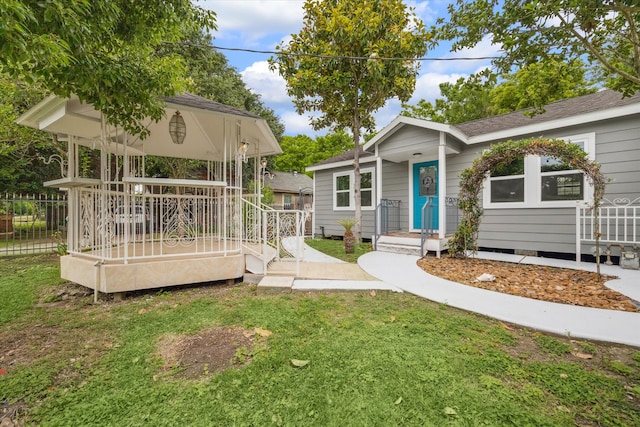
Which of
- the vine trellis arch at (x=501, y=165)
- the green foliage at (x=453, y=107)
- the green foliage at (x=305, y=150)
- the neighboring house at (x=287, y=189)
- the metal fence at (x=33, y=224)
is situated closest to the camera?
the vine trellis arch at (x=501, y=165)

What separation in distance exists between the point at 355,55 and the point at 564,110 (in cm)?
544

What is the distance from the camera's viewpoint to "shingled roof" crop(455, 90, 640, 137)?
5826mm

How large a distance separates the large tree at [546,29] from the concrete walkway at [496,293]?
99.1 inches

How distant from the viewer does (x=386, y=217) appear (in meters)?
8.55

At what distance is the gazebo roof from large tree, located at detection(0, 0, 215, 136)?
1.76 ft

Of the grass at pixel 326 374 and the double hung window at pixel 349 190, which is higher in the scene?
the double hung window at pixel 349 190

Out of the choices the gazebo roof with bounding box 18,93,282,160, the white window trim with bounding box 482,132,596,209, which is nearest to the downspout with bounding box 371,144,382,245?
the white window trim with bounding box 482,132,596,209

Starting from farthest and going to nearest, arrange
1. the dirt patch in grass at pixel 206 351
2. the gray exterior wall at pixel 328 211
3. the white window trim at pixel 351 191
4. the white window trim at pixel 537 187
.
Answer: the gray exterior wall at pixel 328 211
the white window trim at pixel 351 191
the white window trim at pixel 537 187
the dirt patch in grass at pixel 206 351

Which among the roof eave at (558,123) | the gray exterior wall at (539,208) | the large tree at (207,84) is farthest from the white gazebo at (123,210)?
the large tree at (207,84)

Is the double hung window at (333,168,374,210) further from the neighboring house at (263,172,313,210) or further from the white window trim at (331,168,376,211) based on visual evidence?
the neighboring house at (263,172,313,210)

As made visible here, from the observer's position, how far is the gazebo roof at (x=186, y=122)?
4242 millimetres

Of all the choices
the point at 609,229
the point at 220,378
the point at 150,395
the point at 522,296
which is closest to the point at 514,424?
the point at 220,378

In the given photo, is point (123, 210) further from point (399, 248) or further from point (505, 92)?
point (505, 92)

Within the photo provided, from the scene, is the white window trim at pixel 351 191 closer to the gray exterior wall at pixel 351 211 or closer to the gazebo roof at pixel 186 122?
the gray exterior wall at pixel 351 211
